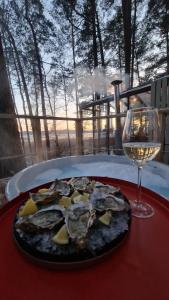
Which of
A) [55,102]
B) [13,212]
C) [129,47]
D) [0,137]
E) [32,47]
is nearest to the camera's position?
[13,212]

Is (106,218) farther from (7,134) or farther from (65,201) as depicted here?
(7,134)

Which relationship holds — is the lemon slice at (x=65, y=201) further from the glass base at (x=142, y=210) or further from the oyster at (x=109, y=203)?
the glass base at (x=142, y=210)

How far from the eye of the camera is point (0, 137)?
9.52 ft

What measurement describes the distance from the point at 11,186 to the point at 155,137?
91 centimetres

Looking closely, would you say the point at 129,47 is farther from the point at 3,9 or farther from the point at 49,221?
the point at 49,221

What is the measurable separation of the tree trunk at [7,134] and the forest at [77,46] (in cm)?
143

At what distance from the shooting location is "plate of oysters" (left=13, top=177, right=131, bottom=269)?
0.31 m

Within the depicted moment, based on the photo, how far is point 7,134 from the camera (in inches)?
116

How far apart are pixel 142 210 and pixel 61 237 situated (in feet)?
0.92

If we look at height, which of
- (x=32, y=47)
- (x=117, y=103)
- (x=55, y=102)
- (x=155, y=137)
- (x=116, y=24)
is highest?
(x=116, y=24)

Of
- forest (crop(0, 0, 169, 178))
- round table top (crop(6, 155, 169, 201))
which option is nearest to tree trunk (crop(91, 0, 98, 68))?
forest (crop(0, 0, 169, 178))

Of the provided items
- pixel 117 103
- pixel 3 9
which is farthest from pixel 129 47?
pixel 3 9

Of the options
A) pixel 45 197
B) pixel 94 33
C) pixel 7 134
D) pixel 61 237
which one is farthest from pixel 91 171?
pixel 94 33

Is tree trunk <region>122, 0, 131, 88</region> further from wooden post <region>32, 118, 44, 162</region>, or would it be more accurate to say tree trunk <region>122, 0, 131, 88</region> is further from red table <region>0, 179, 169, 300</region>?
red table <region>0, 179, 169, 300</region>
